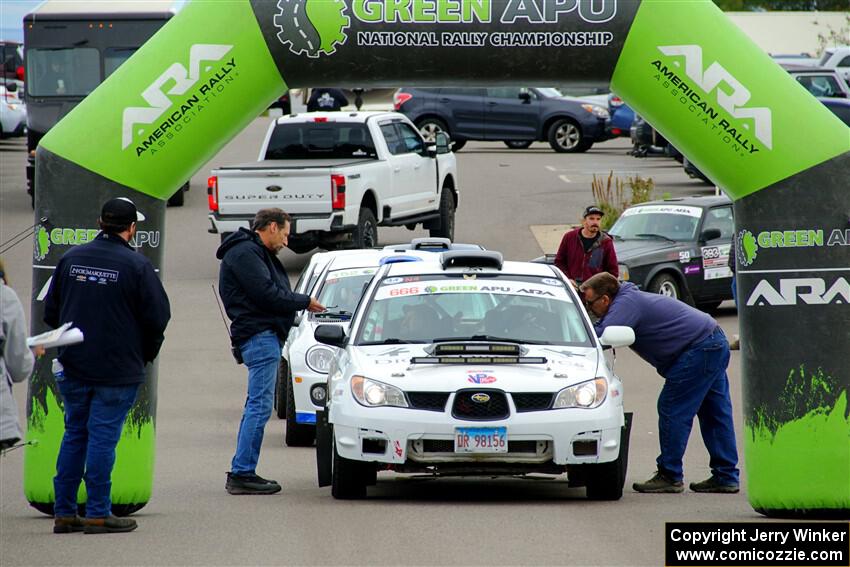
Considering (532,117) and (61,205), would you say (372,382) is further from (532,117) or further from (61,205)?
(532,117)

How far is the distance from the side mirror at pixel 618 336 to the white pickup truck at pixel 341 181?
497 inches

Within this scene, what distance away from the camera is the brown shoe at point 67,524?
368 inches

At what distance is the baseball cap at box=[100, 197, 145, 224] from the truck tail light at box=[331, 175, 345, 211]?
1348 cm

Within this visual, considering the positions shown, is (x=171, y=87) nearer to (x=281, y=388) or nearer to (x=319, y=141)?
(x=281, y=388)

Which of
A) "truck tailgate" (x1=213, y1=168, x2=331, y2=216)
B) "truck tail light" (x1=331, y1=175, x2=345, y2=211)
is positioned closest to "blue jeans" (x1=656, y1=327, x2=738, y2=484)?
"truck tail light" (x1=331, y1=175, x2=345, y2=211)

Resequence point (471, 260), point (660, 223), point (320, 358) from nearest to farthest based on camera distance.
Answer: point (471, 260)
point (320, 358)
point (660, 223)

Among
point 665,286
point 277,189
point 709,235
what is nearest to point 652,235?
point 709,235

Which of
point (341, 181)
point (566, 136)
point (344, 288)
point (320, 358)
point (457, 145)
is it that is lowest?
point (320, 358)

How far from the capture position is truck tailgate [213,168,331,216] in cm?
2275

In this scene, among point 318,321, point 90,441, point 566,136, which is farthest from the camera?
point 566,136

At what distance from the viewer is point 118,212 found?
916 cm

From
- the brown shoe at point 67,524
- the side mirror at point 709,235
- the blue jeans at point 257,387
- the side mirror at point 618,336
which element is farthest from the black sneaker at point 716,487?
the side mirror at point 709,235

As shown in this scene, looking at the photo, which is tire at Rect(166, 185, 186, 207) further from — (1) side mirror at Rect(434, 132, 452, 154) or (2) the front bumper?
(2) the front bumper

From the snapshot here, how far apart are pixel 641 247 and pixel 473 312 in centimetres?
1043
